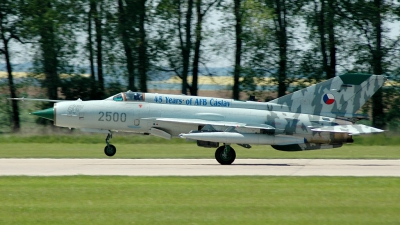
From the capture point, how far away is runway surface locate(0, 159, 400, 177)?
17.4 m

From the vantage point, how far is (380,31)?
133 ft

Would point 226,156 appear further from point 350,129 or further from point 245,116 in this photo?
point 350,129

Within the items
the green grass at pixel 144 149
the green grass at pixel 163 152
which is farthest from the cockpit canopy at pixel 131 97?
the green grass at pixel 144 149

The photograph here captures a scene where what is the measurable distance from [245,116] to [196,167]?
293 centimetres

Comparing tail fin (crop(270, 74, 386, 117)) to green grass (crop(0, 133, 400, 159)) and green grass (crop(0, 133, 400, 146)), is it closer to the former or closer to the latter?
green grass (crop(0, 133, 400, 159))

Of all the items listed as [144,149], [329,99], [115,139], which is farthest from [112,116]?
[115,139]

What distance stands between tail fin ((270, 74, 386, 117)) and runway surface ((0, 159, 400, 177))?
1.69 m
